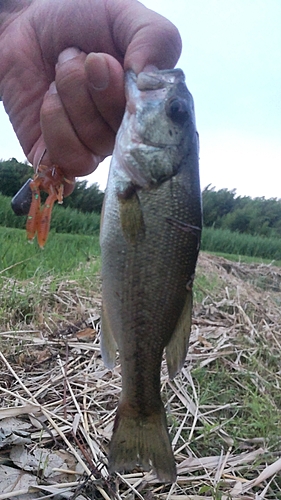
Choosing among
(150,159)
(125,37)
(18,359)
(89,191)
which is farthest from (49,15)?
(89,191)

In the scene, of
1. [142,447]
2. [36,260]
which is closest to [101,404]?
[142,447]

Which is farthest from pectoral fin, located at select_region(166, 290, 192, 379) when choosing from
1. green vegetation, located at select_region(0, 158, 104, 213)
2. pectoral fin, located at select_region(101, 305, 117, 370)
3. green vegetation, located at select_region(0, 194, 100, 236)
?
green vegetation, located at select_region(0, 158, 104, 213)

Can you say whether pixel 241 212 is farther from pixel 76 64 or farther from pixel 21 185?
pixel 76 64

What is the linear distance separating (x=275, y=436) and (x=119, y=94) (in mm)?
1626

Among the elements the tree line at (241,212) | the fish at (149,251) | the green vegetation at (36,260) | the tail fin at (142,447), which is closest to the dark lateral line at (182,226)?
the fish at (149,251)

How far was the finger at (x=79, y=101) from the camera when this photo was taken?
1.54 metres

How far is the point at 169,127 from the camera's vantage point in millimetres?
1455

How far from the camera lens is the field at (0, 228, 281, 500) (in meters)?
1.85

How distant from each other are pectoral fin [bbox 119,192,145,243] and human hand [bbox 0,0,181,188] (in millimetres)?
366

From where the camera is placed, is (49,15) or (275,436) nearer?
(49,15)

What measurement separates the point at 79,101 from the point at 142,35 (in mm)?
280

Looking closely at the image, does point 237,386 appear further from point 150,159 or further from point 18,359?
point 150,159

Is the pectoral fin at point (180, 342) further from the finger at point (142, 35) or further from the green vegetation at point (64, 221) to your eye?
the green vegetation at point (64, 221)

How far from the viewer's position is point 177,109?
1.45 metres
